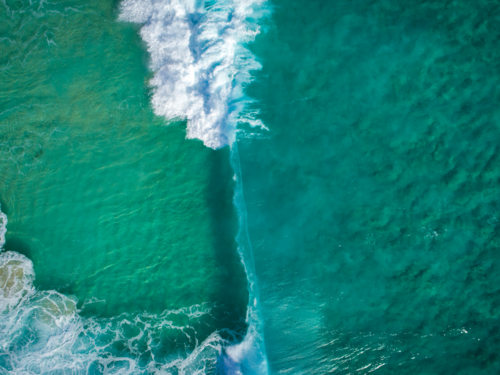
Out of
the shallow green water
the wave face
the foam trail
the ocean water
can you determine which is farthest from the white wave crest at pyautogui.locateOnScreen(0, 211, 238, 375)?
the wave face

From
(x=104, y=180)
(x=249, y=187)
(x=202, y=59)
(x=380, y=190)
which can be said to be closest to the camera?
(x=380, y=190)

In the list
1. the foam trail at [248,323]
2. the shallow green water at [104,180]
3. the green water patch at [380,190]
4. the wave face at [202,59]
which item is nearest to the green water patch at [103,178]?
the shallow green water at [104,180]

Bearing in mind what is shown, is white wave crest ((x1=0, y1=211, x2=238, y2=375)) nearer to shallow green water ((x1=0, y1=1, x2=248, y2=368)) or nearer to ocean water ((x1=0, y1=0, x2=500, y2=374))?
ocean water ((x1=0, y1=0, x2=500, y2=374))

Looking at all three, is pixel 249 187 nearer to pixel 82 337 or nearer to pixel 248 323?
pixel 248 323

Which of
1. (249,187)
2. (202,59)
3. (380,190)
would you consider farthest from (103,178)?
(380,190)

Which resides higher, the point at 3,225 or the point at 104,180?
the point at 104,180

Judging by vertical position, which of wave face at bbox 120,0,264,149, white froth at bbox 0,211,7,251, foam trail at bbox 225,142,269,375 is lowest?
foam trail at bbox 225,142,269,375

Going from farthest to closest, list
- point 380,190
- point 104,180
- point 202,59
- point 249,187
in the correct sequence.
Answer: point 104,180
point 202,59
point 249,187
point 380,190
